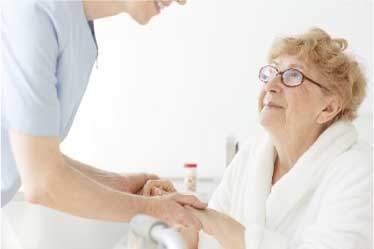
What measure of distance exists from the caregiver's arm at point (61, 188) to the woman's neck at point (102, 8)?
20 centimetres

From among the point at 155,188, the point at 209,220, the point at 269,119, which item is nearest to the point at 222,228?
the point at 209,220

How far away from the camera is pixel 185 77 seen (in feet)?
6.18

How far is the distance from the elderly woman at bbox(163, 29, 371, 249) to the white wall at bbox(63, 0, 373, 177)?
57cm

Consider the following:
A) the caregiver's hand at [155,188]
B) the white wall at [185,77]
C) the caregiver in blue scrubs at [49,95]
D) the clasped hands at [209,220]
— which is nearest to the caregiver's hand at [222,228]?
the clasped hands at [209,220]

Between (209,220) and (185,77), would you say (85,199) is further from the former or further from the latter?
(185,77)

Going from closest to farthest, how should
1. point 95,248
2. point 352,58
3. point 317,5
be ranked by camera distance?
point 352,58
point 95,248
point 317,5

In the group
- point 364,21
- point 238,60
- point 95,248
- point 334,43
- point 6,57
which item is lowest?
point 95,248

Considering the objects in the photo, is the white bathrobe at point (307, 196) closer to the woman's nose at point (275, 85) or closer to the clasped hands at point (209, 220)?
the clasped hands at point (209, 220)

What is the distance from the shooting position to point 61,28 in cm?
81

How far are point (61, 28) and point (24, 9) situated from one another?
0.06 metres

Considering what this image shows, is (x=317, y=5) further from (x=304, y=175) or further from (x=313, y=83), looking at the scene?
(x=304, y=175)

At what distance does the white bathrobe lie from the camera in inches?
43.4

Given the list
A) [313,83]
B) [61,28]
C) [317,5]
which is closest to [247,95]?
[317,5]

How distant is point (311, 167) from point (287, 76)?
7.9 inches
